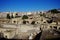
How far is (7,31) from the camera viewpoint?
642 inches

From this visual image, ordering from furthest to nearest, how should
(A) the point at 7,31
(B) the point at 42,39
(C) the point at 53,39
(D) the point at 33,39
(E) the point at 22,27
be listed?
(E) the point at 22,27 < (A) the point at 7,31 < (D) the point at 33,39 < (C) the point at 53,39 < (B) the point at 42,39

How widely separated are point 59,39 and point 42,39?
1.29m

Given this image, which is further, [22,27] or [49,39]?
[22,27]

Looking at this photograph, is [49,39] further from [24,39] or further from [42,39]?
[24,39]

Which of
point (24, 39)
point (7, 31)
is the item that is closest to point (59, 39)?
point (24, 39)

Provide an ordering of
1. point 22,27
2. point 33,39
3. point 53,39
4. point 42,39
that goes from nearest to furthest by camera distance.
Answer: point 42,39 < point 53,39 < point 33,39 < point 22,27

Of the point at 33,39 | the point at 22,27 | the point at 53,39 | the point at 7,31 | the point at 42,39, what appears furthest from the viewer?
the point at 22,27

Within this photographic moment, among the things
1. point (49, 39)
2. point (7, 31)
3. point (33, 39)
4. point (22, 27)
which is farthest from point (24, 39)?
point (22, 27)

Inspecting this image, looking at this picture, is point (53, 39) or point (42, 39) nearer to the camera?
point (42, 39)

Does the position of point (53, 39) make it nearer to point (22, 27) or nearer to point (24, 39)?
point (24, 39)

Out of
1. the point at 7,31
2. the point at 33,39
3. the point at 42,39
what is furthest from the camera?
the point at 7,31

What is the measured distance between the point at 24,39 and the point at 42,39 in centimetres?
238

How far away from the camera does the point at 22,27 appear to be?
1778cm

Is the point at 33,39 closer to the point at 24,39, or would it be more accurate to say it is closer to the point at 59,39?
the point at 24,39
